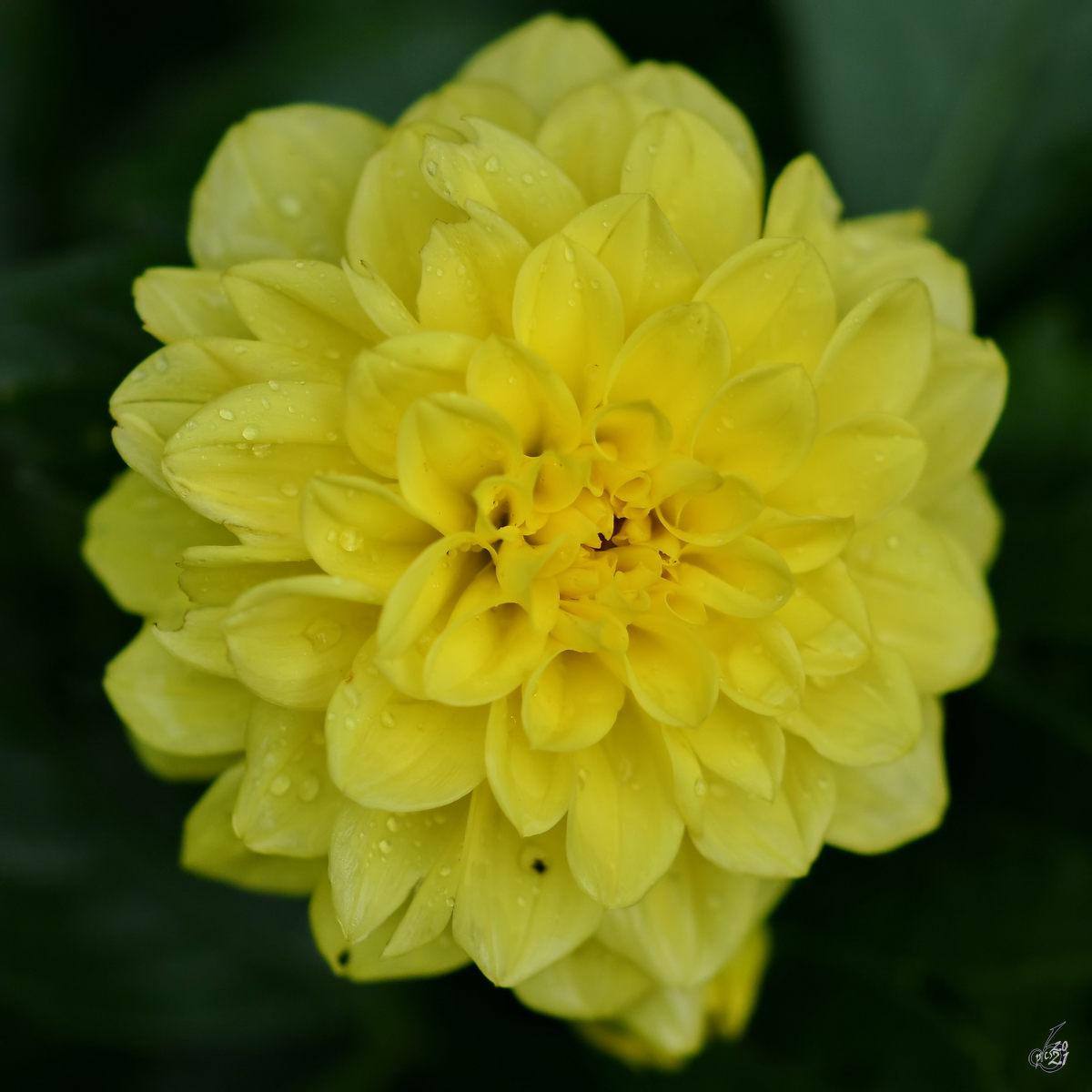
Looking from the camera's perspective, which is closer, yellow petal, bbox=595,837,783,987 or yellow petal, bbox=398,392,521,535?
yellow petal, bbox=398,392,521,535

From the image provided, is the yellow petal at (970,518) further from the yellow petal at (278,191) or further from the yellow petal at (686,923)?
the yellow petal at (278,191)

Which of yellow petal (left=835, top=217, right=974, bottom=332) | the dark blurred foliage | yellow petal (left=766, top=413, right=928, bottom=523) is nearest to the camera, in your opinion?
yellow petal (left=766, top=413, right=928, bottom=523)

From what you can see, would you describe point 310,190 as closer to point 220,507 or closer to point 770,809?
point 220,507


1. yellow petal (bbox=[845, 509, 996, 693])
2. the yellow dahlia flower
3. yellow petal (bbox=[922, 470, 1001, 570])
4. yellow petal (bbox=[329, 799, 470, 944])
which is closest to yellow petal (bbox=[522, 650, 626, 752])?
the yellow dahlia flower

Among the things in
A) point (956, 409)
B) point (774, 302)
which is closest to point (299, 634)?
point (774, 302)

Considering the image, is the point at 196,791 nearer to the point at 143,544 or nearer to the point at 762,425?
the point at 143,544

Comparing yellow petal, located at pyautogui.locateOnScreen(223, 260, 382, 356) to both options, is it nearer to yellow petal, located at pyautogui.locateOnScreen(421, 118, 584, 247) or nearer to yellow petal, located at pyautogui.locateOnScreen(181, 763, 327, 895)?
yellow petal, located at pyautogui.locateOnScreen(421, 118, 584, 247)

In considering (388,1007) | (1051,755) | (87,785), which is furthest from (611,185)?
(388,1007)
